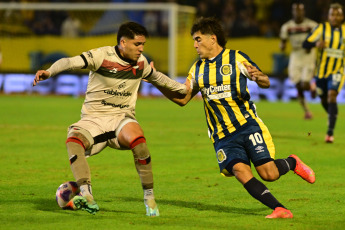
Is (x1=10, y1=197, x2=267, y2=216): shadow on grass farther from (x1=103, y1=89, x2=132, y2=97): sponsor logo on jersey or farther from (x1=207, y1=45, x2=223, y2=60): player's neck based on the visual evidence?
(x1=207, y1=45, x2=223, y2=60): player's neck

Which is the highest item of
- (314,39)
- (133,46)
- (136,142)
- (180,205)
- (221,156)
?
(133,46)

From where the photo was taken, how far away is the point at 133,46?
6777mm

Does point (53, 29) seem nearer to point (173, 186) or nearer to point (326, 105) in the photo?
point (326, 105)

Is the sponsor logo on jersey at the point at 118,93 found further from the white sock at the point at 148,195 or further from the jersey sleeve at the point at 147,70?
the white sock at the point at 148,195

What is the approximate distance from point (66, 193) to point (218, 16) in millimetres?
20702

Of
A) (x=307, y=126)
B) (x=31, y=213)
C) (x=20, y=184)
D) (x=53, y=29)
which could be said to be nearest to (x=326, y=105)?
(x=307, y=126)

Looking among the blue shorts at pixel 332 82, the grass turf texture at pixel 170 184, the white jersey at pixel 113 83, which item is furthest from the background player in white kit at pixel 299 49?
the white jersey at pixel 113 83

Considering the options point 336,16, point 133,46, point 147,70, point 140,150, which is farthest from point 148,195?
point 336,16

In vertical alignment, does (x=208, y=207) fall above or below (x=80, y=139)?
below

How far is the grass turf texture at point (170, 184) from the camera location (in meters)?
6.29

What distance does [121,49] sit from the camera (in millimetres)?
6883

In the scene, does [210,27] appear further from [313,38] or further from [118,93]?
[313,38]

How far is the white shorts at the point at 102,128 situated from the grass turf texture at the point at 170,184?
0.59m

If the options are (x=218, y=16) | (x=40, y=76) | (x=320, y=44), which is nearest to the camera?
(x=40, y=76)
